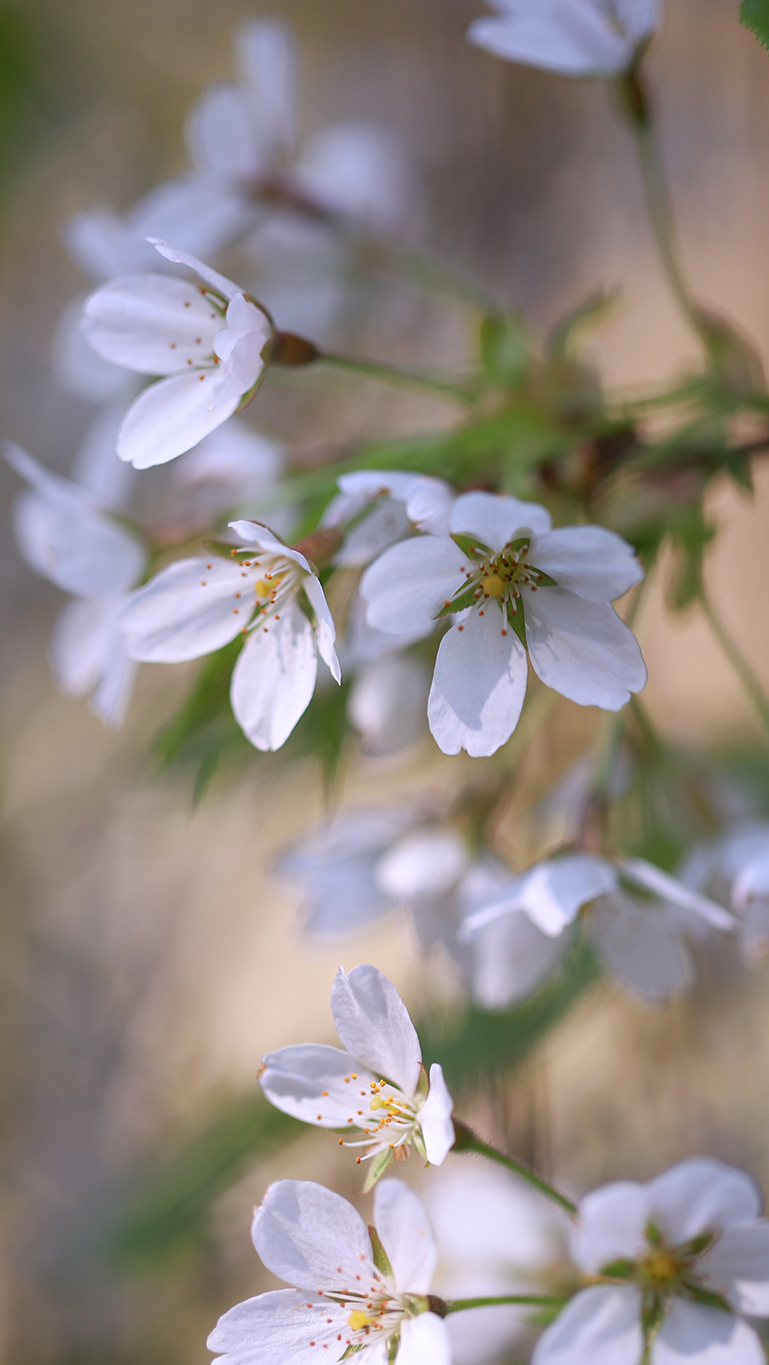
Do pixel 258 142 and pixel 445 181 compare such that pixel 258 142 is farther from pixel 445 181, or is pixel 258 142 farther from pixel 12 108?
pixel 12 108

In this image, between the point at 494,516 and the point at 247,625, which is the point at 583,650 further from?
the point at 247,625

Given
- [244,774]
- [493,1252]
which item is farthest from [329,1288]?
[244,774]

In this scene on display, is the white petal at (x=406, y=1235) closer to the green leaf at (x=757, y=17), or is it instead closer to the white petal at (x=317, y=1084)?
the white petal at (x=317, y=1084)

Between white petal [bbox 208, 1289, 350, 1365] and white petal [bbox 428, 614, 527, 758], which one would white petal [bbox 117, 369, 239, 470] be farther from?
white petal [bbox 208, 1289, 350, 1365]

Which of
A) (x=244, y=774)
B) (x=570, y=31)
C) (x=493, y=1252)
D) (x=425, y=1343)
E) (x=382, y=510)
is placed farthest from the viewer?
(x=244, y=774)

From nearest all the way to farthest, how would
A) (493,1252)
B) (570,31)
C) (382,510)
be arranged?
(382,510), (570,31), (493,1252)

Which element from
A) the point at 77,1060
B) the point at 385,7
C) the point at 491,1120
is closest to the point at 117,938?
the point at 77,1060

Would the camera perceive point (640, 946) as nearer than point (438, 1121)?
No

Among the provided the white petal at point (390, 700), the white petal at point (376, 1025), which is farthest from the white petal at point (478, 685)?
the white petal at point (390, 700)
